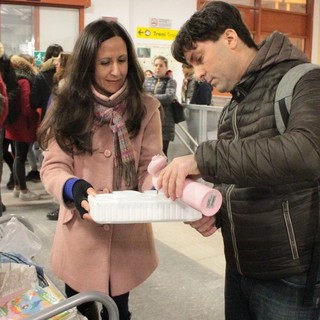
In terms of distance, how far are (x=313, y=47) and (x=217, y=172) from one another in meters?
10.4

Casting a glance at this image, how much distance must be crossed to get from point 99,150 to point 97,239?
11.7 inches

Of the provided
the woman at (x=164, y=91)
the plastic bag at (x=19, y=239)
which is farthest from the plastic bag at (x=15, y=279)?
the woman at (x=164, y=91)

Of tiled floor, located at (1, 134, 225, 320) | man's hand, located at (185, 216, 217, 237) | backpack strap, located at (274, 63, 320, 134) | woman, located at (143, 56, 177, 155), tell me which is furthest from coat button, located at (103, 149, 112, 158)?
woman, located at (143, 56, 177, 155)

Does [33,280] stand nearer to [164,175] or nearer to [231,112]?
[164,175]

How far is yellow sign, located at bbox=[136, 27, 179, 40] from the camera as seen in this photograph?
25.9ft

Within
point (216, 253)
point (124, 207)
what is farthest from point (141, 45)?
point (124, 207)

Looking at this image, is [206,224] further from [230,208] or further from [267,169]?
[267,169]

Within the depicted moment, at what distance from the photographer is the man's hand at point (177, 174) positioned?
938mm

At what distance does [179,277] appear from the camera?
9.93 ft

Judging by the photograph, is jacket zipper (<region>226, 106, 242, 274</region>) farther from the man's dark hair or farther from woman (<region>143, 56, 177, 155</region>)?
woman (<region>143, 56, 177, 155</region>)

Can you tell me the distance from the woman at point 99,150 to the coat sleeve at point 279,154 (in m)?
0.60

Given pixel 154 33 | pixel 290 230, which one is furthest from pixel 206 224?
pixel 154 33

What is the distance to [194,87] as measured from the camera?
5.83 meters

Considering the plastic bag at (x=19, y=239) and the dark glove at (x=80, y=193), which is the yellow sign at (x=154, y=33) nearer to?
the plastic bag at (x=19, y=239)
